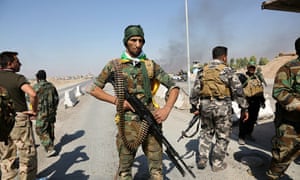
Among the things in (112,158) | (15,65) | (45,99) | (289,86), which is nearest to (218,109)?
(289,86)

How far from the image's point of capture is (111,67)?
7.94ft

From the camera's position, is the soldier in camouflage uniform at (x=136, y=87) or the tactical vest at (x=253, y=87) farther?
the tactical vest at (x=253, y=87)

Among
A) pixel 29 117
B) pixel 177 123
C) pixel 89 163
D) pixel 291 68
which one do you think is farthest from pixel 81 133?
pixel 291 68

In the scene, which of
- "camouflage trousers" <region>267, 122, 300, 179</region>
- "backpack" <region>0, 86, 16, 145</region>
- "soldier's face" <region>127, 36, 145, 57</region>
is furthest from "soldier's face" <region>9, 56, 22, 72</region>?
"camouflage trousers" <region>267, 122, 300, 179</region>

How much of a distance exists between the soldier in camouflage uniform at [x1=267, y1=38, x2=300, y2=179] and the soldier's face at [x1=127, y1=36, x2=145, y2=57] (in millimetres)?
1640

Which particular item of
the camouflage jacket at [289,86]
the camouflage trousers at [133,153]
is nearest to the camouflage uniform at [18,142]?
the camouflage trousers at [133,153]

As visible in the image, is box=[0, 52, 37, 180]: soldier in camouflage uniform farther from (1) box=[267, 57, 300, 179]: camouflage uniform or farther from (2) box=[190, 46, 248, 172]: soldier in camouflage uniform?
(1) box=[267, 57, 300, 179]: camouflage uniform

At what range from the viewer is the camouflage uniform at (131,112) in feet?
7.91

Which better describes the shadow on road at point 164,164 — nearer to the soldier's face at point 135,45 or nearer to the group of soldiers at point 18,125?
the group of soldiers at point 18,125

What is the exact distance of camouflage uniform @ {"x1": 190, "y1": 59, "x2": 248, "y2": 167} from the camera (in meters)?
3.50

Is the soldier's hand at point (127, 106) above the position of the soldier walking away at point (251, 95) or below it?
above

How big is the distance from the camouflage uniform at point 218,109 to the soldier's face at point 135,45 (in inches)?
63.1

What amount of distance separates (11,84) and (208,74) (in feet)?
9.18

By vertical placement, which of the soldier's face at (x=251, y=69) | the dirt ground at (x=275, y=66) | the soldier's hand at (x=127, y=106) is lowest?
the dirt ground at (x=275, y=66)
